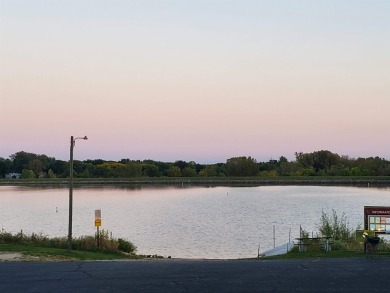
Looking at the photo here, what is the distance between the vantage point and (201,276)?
19547 millimetres

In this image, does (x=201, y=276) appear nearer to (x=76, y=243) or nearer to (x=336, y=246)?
(x=336, y=246)

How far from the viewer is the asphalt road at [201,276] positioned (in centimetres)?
1745

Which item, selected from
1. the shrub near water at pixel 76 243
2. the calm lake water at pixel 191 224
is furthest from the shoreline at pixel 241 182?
the shrub near water at pixel 76 243

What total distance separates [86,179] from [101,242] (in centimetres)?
16002

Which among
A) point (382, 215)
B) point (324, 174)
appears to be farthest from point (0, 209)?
point (324, 174)

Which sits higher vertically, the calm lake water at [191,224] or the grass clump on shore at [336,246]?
the grass clump on shore at [336,246]

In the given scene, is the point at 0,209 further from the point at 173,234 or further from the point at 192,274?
the point at 192,274

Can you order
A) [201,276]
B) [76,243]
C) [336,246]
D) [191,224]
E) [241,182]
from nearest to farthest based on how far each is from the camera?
[201,276] < [336,246] < [76,243] < [191,224] < [241,182]

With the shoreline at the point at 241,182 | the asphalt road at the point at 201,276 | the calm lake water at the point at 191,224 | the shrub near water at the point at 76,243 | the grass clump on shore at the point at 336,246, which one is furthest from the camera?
the shoreline at the point at 241,182

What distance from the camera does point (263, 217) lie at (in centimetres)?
6881

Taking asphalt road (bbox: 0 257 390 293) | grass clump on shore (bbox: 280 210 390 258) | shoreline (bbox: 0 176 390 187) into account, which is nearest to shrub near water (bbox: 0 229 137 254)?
asphalt road (bbox: 0 257 390 293)

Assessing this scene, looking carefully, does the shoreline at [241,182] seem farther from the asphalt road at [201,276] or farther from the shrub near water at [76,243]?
the asphalt road at [201,276]

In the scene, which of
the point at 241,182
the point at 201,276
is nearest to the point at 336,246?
the point at 201,276

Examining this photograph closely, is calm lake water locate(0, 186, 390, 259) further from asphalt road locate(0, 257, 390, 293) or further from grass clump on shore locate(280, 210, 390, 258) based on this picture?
asphalt road locate(0, 257, 390, 293)
